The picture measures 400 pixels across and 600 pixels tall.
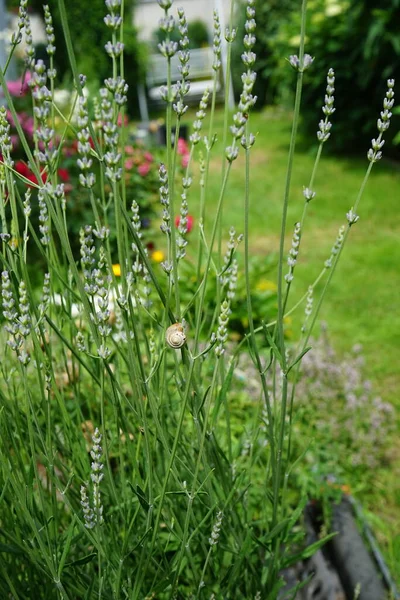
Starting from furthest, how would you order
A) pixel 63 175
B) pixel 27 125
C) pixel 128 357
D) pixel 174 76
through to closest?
1. pixel 174 76
2. pixel 27 125
3. pixel 63 175
4. pixel 128 357

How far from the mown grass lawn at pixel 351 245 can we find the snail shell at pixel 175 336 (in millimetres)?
1767

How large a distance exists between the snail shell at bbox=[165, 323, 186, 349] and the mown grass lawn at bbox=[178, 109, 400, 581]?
1767mm

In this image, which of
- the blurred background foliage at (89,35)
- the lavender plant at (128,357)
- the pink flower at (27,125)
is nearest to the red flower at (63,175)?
the pink flower at (27,125)

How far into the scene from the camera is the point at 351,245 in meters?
5.70

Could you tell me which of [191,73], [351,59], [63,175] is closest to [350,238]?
[63,175]

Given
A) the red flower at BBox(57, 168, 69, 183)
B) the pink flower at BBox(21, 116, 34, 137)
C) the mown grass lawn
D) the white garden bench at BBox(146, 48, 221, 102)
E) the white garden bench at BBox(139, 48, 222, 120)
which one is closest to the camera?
the mown grass lawn

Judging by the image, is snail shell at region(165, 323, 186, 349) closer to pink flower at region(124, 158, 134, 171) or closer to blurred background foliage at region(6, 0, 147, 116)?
pink flower at region(124, 158, 134, 171)

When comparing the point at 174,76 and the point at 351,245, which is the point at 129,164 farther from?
the point at 174,76

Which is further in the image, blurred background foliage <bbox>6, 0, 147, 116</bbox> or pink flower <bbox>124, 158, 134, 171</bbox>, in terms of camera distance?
blurred background foliage <bbox>6, 0, 147, 116</bbox>

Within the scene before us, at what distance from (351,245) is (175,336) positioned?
4971 millimetres

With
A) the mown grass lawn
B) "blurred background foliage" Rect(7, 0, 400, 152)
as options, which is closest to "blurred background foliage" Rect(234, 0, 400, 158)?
"blurred background foliage" Rect(7, 0, 400, 152)

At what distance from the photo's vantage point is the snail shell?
0.92 meters

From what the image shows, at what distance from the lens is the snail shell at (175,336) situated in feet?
3.03

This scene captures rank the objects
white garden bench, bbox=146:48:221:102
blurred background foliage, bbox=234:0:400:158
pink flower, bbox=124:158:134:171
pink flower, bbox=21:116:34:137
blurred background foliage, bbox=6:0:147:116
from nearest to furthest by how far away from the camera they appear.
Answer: pink flower, bbox=21:116:34:137 → pink flower, bbox=124:158:134:171 → blurred background foliage, bbox=234:0:400:158 → blurred background foliage, bbox=6:0:147:116 → white garden bench, bbox=146:48:221:102
